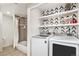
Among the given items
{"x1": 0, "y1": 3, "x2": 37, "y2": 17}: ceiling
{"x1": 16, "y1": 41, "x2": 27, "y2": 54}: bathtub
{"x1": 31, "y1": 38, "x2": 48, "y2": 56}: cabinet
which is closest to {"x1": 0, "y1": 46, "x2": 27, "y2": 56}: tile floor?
{"x1": 16, "y1": 41, "x2": 27, "y2": 54}: bathtub

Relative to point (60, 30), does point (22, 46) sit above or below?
below

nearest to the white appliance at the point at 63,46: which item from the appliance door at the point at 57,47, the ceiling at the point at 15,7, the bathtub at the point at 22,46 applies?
the appliance door at the point at 57,47

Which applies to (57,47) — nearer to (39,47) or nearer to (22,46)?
(39,47)

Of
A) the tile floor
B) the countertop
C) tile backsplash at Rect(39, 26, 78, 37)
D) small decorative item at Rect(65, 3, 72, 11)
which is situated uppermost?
small decorative item at Rect(65, 3, 72, 11)

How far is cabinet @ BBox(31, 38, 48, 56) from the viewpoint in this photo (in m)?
1.28

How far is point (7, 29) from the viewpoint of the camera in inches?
51.0

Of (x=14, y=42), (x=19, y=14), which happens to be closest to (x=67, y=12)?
(x=19, y=14)

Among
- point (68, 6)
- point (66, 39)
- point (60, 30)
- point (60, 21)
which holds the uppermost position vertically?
point (68, 6)

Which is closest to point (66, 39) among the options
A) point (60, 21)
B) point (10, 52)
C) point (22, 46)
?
point (60, 21)

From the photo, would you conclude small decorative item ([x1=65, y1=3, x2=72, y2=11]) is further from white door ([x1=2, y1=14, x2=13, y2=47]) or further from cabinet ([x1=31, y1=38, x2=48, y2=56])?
white door ([x1=2, y1=14, x2=13, y2=47])

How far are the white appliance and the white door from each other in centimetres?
54

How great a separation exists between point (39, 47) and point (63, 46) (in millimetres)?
319

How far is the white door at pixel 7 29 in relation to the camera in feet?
4.23

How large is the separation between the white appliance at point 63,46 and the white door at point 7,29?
0.54 meters
